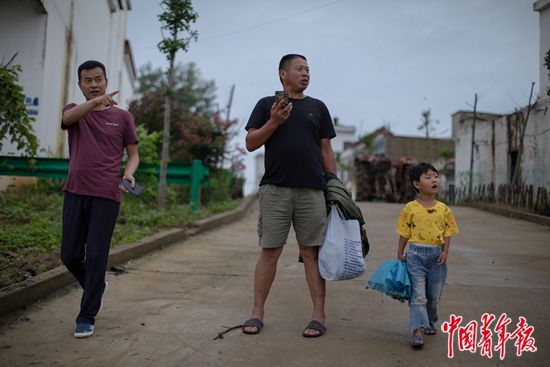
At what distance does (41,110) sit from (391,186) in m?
17.5

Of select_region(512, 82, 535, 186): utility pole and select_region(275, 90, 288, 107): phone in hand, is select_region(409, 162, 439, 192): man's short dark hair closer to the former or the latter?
select_region(275, 90, 288, 107): phone in hand

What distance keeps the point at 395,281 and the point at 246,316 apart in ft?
4.05

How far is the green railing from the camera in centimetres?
939

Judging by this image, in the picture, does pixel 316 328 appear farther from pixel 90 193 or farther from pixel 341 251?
pixel 90 193

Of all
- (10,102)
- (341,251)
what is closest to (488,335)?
(341,251)

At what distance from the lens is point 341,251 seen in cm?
352

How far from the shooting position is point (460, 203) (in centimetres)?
1834

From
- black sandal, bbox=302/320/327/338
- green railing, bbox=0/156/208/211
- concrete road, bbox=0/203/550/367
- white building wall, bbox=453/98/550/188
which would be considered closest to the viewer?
concrete road, bbox=0/203/550/367

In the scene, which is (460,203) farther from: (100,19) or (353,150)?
(353,150)

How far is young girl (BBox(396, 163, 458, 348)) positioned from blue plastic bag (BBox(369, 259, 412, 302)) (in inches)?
1.5

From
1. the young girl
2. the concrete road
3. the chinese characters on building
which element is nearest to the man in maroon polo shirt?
the concrete road

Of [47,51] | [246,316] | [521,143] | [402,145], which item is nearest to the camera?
[246,316]

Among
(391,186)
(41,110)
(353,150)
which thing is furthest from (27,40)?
(353,150)

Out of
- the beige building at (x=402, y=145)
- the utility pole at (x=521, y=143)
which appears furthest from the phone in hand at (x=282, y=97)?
the beige building at (x=402, y=145)
